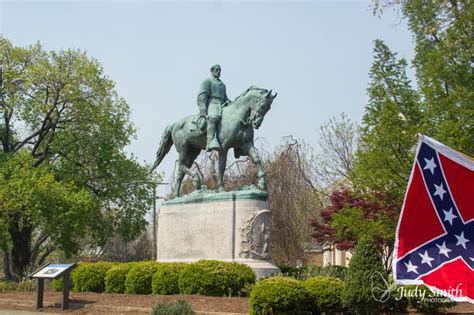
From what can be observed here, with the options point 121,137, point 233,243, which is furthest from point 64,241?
point 233,243

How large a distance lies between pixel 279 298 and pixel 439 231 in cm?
762

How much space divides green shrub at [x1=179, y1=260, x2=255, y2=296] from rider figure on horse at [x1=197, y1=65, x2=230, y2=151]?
4.01 m

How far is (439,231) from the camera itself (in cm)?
690

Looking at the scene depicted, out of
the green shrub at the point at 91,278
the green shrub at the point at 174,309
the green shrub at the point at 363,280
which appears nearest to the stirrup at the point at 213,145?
the green shrub at the point at 91,278

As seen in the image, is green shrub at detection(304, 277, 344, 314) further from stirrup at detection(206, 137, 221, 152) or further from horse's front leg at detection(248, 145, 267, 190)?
stirrup at detection(206, 137, 221, 152)

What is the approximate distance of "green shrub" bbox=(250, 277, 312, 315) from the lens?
1402 centimetres

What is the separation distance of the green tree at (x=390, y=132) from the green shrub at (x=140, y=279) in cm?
689

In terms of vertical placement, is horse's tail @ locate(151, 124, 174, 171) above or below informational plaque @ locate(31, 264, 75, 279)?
above

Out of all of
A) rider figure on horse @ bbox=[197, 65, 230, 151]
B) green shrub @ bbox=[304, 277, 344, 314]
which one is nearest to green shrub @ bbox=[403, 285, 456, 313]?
green shrub @ bbox=[304, 277, 344, 314]

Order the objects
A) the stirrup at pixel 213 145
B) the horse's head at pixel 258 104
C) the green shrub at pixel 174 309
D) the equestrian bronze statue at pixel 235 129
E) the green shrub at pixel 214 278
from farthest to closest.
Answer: the stirrup at pixel 213 145
the equestrian bronze statue at pixel 235 129
the horse's head at pixel 258 104
the green shrub at pixel 214 278
the green shrub at pixel 174 309

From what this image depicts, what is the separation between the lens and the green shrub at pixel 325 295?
1468 cm

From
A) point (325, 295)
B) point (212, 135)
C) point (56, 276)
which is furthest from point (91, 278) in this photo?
point (325, 295)

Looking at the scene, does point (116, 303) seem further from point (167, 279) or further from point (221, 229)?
point (221, 229)

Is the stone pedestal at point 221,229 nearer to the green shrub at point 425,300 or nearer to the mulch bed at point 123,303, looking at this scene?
the mulch bed at point 123,303
